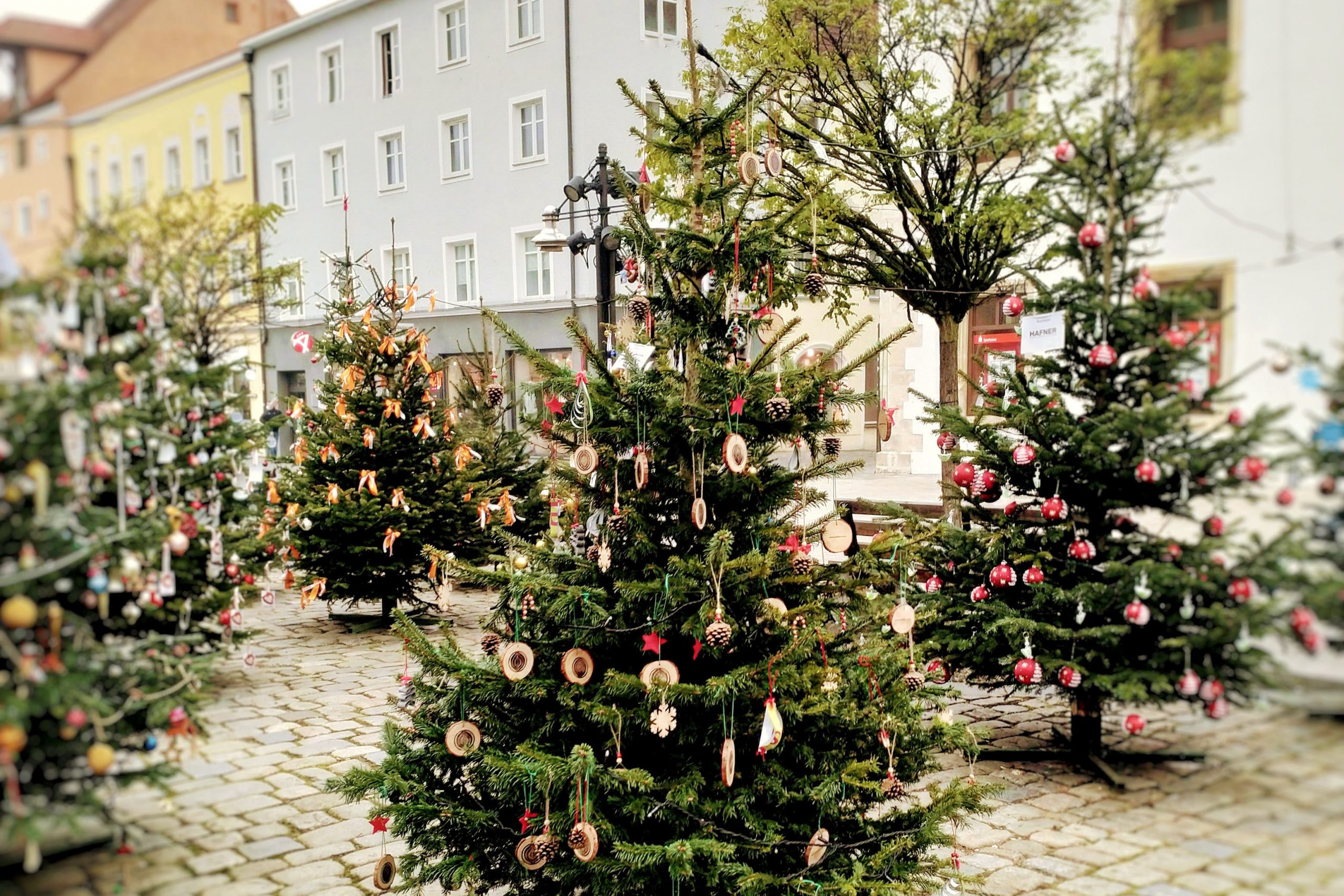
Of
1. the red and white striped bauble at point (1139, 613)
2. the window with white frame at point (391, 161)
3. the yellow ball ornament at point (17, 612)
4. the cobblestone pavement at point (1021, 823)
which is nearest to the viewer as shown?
the yellow ball ornament at point (17, 612)

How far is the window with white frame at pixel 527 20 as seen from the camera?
3.60 meters

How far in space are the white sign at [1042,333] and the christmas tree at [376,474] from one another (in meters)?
4.04

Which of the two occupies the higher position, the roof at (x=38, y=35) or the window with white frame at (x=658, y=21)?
the window with white frame at (x=658, y=21)

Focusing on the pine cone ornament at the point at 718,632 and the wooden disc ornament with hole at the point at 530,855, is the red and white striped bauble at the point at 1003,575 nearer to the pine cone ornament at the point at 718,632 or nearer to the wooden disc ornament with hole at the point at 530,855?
the pine cone ornament at the point at 718,632

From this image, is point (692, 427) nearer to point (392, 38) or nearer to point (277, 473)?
point (392, 38)

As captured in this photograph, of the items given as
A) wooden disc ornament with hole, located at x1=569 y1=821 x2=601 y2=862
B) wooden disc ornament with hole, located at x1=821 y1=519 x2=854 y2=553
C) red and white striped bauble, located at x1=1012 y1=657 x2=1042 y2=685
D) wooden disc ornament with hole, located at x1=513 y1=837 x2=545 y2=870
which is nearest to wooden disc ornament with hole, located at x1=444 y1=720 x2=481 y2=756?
wooden disc ornament with hole, located at x1=513 y1=837 x2=545 y2=870

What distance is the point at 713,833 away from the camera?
2686mm

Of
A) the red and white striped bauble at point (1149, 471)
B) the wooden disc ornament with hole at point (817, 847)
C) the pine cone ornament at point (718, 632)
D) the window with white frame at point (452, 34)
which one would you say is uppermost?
the window with white frame at point (452, 34)

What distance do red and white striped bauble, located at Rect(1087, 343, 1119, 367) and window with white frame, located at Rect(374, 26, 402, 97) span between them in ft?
7.17

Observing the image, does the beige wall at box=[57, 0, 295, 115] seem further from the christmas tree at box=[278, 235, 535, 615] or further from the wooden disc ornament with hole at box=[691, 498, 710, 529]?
the christmas tree at box=[278, 235, 535, 615]

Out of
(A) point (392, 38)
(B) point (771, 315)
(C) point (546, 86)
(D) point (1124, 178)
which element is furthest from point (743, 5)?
(D) point (1124, 178)

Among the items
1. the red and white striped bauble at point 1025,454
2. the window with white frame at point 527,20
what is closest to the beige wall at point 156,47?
the window with white frame at point 527,20

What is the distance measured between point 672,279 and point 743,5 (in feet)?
9.29

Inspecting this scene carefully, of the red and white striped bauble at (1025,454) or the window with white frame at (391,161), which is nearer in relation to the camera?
the window with white frame at (391,161)
